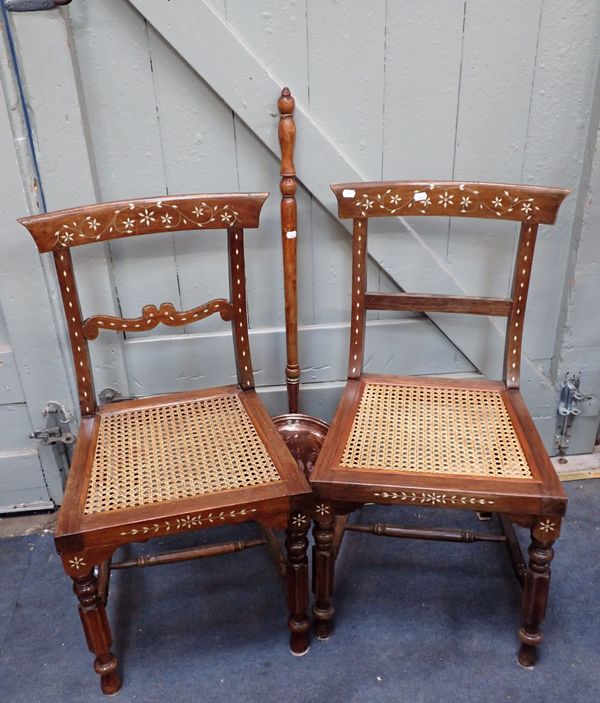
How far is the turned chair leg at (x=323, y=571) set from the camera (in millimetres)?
1346

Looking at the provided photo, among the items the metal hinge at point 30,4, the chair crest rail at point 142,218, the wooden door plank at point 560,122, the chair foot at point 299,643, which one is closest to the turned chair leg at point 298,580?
the chair foot at point 299,643

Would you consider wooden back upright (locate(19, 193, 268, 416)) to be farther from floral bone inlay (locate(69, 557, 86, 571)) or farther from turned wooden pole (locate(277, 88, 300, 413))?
floral bone inlay (locate(69, 557, 86, 571))

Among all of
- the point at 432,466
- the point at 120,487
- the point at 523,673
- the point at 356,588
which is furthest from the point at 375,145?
the point at 523,673

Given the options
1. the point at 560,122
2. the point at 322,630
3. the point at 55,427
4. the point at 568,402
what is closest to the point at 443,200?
the point at 560,122

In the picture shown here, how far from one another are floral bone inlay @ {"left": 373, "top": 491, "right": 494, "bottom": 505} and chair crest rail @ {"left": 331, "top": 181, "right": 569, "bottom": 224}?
624 millimetres

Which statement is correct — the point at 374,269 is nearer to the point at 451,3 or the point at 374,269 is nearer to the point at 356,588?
the point at 451,3

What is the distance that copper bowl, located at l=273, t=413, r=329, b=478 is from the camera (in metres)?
1.73

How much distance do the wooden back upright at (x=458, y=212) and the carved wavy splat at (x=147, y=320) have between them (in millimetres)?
363

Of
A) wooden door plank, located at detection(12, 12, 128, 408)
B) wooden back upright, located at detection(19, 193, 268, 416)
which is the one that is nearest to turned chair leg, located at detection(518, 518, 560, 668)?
wooden back upright, located at detection(19, 193, 268, 416)

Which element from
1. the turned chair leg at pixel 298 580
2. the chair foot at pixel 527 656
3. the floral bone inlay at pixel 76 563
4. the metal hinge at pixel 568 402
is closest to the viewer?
the floral bone inlay at pixel 76 563

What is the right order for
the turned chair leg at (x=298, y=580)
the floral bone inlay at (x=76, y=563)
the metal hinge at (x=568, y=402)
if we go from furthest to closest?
the metal hinge at (x=568, y=402), the turned chair leg at (x=298, y=580), the floral bone inlay at (x=76, y=563)

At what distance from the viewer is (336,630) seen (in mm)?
1531

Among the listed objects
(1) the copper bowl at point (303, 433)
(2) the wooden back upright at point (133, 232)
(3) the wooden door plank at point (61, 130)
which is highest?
(3) the wooden door plank at point (61, 130)

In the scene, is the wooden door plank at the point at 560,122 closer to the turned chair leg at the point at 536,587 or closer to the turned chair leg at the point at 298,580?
the turned chair leg at the point at 536,587
